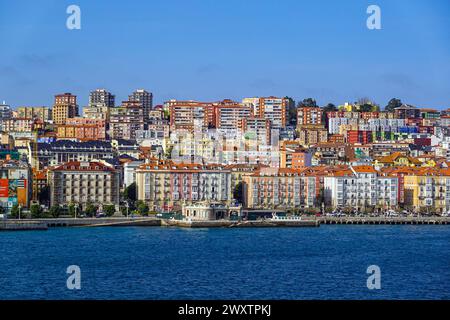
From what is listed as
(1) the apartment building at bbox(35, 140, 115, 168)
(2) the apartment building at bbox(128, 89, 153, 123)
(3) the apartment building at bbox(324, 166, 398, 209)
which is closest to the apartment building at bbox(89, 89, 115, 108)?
(2) the apartment building at bbox(128, 89, 153, 123)

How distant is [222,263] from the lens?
63.4 feet

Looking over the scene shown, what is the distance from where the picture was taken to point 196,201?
32.8 metres

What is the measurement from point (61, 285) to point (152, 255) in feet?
15.2

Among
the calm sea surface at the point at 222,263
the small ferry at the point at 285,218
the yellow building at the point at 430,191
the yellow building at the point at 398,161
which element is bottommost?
the calm sea surface at the point at 222,263

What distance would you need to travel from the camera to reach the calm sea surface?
1559 centimetres

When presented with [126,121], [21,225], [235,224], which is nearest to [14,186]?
[21,225]

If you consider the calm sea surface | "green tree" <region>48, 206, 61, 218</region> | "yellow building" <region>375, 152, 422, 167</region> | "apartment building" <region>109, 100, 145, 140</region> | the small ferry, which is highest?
"apartment building" <region>109, 100, 145, 140</region>

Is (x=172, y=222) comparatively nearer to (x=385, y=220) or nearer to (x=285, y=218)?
(x=285, y=218)

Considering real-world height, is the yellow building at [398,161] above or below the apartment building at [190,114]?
below

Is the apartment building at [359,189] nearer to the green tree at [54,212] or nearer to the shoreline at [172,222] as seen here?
the shoreline at [172,222]

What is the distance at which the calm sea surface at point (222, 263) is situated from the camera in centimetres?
1559

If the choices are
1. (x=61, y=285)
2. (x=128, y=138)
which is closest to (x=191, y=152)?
(x=128, y=138)

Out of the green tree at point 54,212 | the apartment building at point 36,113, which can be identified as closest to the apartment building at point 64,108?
the apartment building at point 36,113

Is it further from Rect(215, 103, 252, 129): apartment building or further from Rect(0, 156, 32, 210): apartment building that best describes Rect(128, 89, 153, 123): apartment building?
Rect(0, 156, 32, 210): apartment building
